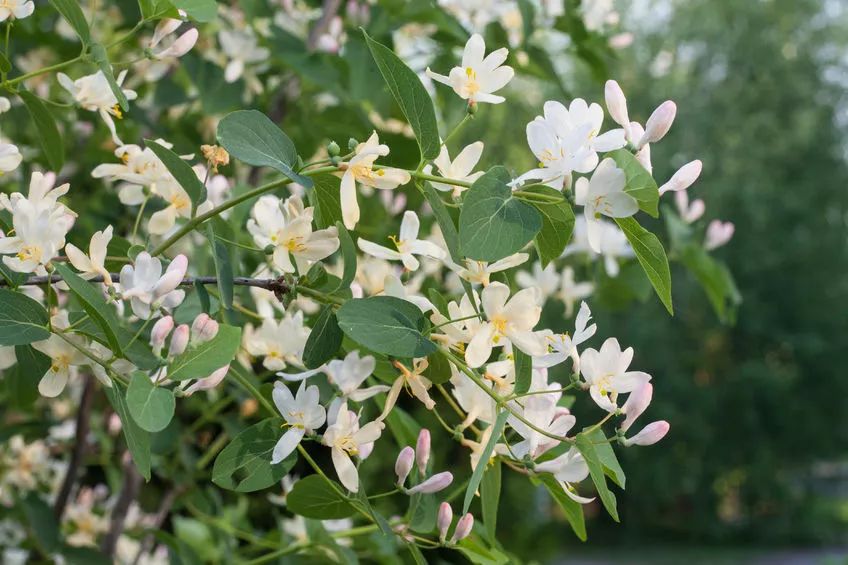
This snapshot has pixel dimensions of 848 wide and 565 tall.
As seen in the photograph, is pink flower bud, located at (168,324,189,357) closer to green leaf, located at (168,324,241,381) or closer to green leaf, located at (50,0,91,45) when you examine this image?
green leaf, located at (168,324,241,381)

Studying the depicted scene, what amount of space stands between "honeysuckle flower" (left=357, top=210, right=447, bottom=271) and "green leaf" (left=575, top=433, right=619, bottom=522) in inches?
9.8

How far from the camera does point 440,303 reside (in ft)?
3.29

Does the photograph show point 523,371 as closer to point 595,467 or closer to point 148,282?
point 595,467

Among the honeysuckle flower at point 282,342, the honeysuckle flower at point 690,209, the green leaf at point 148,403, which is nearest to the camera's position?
the green leaf at point 148,403

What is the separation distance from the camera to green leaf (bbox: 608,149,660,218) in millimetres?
880

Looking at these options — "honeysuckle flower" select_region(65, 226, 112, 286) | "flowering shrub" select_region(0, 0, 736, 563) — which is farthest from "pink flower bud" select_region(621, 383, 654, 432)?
"honeysuckle flower" select_region(65, 226, 112, 286)

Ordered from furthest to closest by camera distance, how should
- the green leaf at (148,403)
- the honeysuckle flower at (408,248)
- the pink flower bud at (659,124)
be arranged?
the honeysuckle flower at (408,248) → the pink flower bud at (659,124) → the green leaf at (148,403)

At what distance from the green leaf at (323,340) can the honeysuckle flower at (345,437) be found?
0.21 feet

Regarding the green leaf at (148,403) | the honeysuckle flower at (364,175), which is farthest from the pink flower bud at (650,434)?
the green leaf at (148,403)

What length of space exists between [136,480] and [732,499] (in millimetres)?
18903

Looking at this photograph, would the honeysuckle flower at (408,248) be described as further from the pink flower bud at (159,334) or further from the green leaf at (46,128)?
the green leaf at (46,128)

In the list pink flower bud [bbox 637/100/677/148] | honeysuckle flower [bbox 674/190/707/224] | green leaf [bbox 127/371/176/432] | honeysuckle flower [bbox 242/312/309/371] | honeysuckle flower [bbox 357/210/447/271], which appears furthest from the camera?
honeysuckle flower [bbox 674/190/707/224]

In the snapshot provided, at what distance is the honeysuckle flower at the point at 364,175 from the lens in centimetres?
93

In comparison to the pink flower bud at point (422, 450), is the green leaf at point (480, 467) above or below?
above
